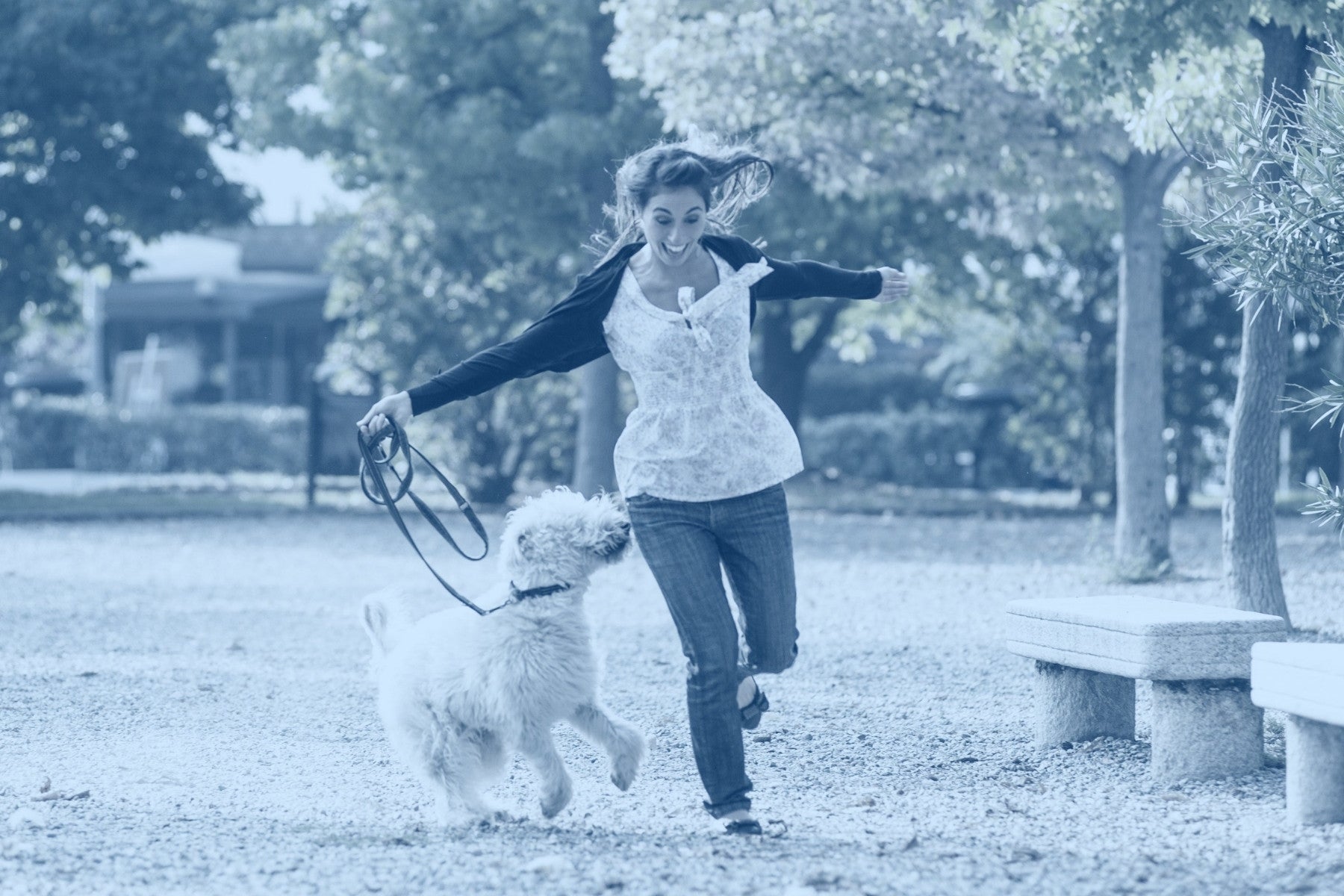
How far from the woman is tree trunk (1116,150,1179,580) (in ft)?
23.7

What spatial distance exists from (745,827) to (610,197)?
12.1 metres

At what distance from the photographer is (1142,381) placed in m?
11.7

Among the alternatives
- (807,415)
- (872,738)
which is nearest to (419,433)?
(807,415)

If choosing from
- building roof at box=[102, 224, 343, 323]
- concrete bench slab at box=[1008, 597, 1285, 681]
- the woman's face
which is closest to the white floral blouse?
the woman's face

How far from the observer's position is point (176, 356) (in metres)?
35.3

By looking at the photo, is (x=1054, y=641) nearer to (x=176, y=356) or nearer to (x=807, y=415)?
(x=807, y=415)

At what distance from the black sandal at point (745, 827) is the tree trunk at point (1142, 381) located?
7273 millimetres

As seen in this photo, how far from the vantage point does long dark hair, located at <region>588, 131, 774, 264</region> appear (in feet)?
15.6

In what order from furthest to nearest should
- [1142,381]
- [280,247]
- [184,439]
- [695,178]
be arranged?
[280,247] < [184,439] < [1142,381] < [695,178]

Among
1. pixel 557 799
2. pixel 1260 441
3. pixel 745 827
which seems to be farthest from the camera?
pixel 1260 441

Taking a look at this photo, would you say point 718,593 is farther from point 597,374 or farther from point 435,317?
point 435,317

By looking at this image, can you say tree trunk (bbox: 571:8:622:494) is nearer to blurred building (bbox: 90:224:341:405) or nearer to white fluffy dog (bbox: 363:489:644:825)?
white fluffy dog (bbox: 363:489:644:825)

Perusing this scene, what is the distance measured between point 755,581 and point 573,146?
1106cm

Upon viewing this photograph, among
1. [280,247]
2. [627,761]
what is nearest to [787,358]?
[627,761]
